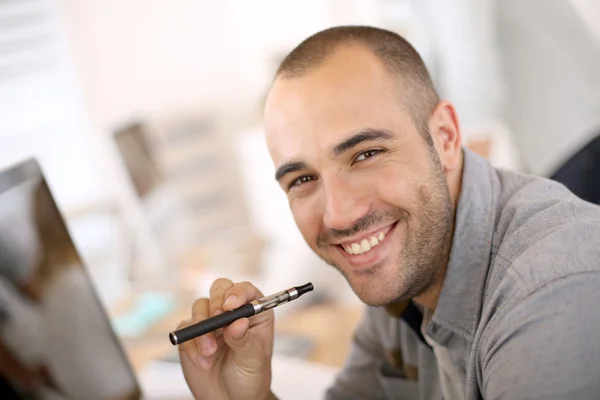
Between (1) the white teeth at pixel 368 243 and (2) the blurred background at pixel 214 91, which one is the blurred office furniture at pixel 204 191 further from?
(1) the white teeth at pixel 368 243

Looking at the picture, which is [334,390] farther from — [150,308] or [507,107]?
[507,107]

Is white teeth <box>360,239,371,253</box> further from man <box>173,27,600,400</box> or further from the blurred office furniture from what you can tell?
the blurred office furniture

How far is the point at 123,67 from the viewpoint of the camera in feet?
9.40

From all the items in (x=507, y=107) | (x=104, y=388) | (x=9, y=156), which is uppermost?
(x=9, y=156)

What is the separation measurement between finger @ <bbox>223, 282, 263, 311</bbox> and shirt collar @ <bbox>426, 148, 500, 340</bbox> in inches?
10.1

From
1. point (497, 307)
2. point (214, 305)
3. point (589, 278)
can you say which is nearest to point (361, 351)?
point (214, 305)

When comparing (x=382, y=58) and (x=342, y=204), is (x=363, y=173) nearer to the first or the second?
(x=342, y=204)

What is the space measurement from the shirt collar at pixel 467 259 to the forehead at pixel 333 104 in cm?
16

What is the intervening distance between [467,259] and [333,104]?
29cm

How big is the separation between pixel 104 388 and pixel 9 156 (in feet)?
6.08

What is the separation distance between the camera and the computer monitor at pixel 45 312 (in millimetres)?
822

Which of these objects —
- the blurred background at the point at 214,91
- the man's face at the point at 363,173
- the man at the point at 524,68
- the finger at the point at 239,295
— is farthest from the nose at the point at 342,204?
the man at the point at 524,68

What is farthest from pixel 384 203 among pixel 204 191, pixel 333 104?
pixel 204 191

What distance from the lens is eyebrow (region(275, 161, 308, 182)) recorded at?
93cm
